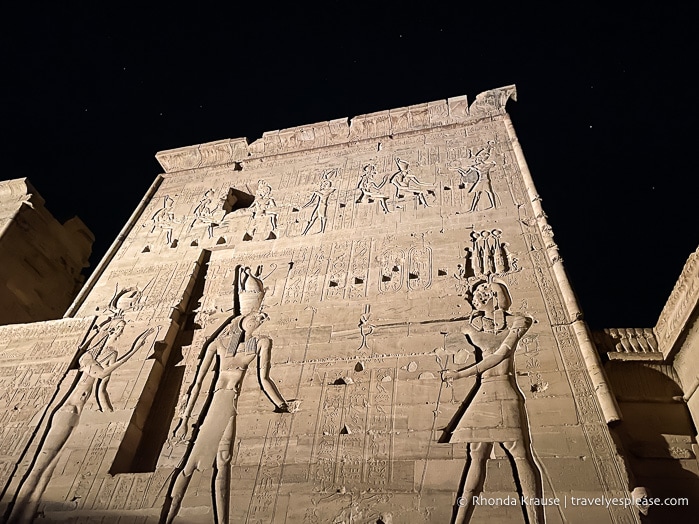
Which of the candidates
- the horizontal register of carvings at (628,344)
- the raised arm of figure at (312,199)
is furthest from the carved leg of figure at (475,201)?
the raised arm of figure at (312,199)

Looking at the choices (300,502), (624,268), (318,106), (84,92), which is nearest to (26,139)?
(84,92)

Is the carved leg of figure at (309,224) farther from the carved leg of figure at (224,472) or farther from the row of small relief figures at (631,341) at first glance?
the row of small relief figures at (631,341)

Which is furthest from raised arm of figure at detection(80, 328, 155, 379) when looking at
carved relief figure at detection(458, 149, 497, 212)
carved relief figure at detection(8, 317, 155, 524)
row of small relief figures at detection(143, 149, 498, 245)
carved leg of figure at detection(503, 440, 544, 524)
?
carved relief figure at detection(458, 149, 497, 212)

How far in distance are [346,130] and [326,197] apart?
1.80m

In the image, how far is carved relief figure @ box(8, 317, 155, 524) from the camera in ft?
15.4

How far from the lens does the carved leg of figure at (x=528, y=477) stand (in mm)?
3596

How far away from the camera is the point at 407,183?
23.7 ft

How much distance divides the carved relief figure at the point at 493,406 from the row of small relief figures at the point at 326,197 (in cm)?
185

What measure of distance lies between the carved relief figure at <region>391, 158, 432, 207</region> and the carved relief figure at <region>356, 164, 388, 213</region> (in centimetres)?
20

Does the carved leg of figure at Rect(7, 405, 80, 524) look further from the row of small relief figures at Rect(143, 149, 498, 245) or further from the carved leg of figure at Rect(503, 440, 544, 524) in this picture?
the carved leg of figure at Rect(503, 440, 544, 524)

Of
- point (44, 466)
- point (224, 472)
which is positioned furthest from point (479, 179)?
point (44, 466)

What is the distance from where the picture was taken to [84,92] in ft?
51.3

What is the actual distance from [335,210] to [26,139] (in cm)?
1304

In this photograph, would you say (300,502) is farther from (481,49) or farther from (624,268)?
(481,49)
